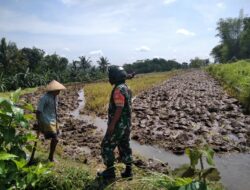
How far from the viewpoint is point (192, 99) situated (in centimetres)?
1661

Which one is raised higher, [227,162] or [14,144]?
[14,144]

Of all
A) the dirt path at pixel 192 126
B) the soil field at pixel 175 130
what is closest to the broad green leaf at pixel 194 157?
the soil field at pixel 175 130

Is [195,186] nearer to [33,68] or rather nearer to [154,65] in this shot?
[33,68]

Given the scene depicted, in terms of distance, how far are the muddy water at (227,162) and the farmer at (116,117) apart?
2.15 meters

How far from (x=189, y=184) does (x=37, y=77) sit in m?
31.6

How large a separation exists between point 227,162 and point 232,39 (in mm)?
67541

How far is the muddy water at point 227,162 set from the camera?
5.93m

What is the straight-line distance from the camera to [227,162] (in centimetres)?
697

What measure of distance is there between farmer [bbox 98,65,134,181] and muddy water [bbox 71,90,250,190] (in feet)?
7.07

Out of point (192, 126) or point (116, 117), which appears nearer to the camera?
→ point (116, 117)

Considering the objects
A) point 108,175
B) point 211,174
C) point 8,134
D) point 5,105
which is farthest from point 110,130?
point 211,174

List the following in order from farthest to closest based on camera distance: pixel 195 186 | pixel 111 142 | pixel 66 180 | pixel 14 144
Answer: pixel 111 142 → pixel 66 180 → pixel 14 144 → pixel 195 186

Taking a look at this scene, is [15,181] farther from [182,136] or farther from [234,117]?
[234,117]

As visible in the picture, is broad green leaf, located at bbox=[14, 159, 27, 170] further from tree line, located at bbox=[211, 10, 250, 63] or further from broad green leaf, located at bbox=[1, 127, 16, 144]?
tree line, located at bbox=[211, 10, 250, 63]
